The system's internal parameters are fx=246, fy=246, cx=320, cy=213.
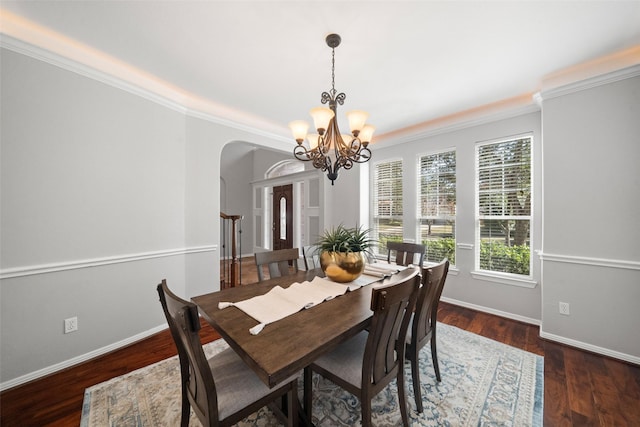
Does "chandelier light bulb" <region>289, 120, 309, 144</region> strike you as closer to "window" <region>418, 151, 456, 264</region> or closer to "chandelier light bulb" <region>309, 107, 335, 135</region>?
"chandelier light bulb" <region>309, 107, 335, 135</region>

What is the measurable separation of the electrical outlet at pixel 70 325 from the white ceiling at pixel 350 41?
92.2 inches

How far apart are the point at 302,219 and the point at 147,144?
12.8 ft

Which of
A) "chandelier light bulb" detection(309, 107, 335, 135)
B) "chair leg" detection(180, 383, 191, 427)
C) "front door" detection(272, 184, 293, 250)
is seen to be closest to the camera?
"chair leg" detection(180, 383, 191, 427)

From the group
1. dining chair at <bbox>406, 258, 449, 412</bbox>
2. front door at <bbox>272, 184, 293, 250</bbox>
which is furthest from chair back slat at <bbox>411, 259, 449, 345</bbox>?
front door at <bbox>272, 184, 293, 250</bbox>

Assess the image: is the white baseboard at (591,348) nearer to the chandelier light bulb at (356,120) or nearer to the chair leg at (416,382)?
the chair leg at (416,382)

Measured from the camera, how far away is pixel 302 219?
6168mm

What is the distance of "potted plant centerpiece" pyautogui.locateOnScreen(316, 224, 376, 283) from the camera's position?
6.16ft

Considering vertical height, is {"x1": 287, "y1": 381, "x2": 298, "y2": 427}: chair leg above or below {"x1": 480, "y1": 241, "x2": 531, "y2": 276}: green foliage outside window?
below

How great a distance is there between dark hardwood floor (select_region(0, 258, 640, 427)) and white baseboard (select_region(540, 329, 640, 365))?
6cm

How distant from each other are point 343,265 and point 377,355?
0.68 m

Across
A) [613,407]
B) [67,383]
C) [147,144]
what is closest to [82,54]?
[147,144]

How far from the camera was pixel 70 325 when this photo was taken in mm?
2109

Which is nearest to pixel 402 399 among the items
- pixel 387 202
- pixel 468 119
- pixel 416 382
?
pixel 416 382

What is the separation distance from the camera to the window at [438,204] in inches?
141
